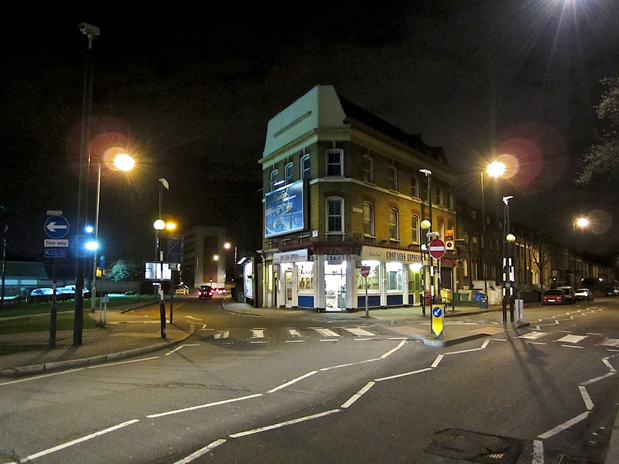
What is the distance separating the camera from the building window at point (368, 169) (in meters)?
32.0

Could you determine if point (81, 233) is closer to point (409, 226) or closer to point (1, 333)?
point (1, 333)

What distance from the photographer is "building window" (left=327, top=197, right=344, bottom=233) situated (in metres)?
30.5

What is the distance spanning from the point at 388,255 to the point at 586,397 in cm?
2468

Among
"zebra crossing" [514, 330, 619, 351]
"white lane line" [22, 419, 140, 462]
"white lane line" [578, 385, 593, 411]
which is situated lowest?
"zebra crossing" [514, 330, 619, 351]

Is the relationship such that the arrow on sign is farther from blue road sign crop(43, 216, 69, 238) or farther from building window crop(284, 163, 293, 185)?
building window crop(284, 163, 293, 185)

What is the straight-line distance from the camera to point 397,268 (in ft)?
112

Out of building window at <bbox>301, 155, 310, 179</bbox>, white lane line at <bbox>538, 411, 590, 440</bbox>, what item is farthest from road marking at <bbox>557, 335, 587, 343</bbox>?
building window at <bbox>301, 155, 310, 179</bbox>

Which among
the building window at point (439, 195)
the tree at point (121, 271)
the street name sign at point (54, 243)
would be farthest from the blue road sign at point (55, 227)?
the tree at point (121, 271)

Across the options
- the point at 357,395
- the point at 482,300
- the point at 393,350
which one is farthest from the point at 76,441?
the point at 482,300

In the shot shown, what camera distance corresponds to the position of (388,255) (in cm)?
3275

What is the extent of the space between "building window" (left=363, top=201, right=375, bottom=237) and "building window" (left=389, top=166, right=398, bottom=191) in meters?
2.99

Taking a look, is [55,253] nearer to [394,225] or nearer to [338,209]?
[338,209]

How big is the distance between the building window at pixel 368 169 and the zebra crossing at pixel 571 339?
16166mm

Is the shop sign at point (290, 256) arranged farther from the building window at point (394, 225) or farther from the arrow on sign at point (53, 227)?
the arrow on sign at point (53, 227)
